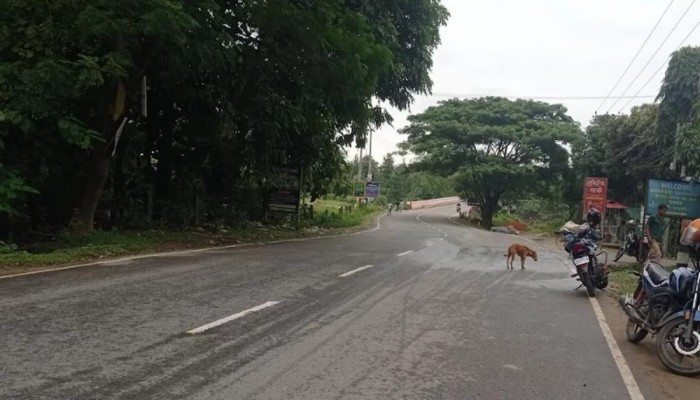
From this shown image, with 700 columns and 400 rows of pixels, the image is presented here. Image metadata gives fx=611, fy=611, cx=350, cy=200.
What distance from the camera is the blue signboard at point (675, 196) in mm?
14594

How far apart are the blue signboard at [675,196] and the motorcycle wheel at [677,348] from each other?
357 inches

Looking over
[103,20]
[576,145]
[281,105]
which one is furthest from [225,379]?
[576,145]

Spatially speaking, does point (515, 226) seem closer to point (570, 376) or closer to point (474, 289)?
point (474, 289)

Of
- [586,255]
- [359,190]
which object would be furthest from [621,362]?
[359,190]

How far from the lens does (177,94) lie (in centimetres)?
1738

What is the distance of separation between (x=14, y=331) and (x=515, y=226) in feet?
143

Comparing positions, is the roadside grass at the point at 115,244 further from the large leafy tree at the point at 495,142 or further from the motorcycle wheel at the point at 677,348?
the large leafy tree at the point at 495,142

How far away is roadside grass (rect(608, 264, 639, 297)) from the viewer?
11.8m

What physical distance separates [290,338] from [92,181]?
32.8 ft

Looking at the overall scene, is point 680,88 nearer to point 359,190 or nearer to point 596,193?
point 596,193

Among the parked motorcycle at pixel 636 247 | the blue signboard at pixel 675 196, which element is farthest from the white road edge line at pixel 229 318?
the blue signboard at pixel 675 196

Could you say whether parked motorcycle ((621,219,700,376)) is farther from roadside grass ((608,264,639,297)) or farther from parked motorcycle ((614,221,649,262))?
parked motorcycle ((614,221,649,262))

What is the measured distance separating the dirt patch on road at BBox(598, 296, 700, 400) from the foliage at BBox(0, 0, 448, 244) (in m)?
9.28

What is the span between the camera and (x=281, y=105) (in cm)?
1789
